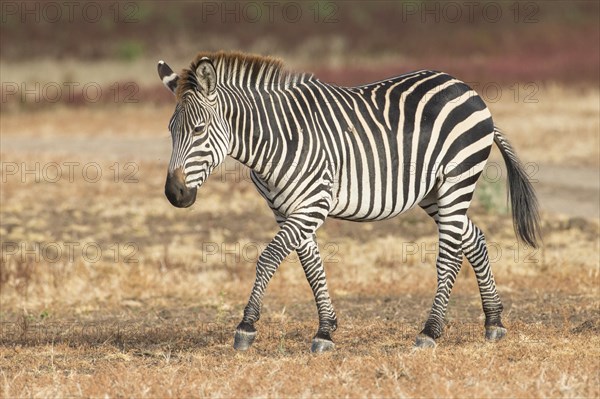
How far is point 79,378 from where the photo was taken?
721cm

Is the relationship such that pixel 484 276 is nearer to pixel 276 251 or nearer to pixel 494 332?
pixel 494 332

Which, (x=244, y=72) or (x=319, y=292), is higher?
(x=244, y=72)

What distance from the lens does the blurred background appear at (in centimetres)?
870

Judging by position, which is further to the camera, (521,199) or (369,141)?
(521,199)

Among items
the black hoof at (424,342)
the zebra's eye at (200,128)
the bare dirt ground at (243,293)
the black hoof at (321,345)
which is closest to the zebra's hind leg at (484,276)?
the bare dirt ground at (243,293)

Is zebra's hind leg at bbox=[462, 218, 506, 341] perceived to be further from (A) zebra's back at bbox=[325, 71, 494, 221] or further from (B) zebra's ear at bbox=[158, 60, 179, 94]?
(B) zebra's ear at bbox=[158, 60, 179, 94]

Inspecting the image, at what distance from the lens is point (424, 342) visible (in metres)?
8.41

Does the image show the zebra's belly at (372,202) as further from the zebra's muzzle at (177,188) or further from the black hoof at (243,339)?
the zebra's muzzle at (177,188)

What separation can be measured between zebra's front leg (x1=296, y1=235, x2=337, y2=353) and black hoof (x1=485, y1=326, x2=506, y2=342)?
50.4 inches

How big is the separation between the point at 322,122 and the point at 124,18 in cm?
4661

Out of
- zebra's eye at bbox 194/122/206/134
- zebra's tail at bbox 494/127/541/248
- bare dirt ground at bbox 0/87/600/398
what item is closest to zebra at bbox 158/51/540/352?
zebra's eye at bbox 194/122/206/134

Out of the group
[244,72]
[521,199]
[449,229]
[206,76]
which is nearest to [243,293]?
[521,199]

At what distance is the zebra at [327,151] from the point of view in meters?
8.01

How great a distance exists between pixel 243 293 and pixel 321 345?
3.87 m
